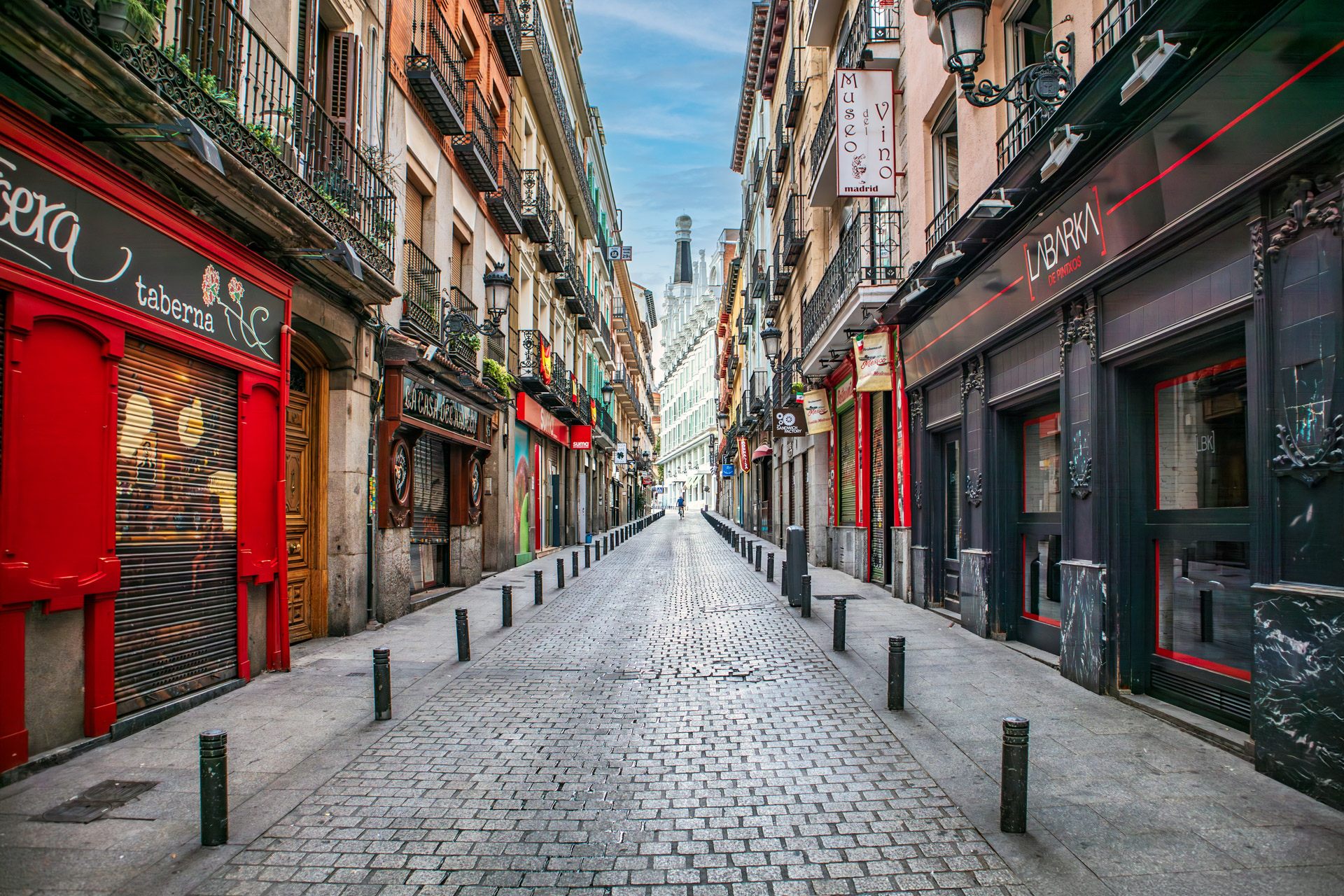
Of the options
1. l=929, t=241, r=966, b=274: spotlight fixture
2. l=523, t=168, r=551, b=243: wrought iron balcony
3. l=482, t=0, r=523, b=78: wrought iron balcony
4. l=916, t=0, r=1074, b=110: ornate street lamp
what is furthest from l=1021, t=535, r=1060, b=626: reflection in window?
l=482, t=0, r=523, b=78: wrought iron balcony

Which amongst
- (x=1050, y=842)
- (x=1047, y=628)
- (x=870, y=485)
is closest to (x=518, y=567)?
(x=870, y=485)

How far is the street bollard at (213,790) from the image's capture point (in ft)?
13.1

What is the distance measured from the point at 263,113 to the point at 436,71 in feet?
19.3

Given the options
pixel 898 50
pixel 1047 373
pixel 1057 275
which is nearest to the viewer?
pixel 1057 275

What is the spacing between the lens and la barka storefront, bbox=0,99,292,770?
500 cm

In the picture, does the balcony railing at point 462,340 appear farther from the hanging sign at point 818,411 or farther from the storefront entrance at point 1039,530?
the storefront entrance at point 1039,530

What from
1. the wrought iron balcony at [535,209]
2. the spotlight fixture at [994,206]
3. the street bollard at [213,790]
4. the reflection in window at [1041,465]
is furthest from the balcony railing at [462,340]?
the street bollard at [213,790]

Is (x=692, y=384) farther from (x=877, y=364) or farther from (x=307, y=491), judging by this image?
(x=307, y=491)

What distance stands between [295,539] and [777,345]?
20.3 metres

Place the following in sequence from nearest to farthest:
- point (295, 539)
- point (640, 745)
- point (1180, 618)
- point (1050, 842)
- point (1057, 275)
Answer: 1. point (1050, 842)
2. point (640, 745)
3. point (1180, 618)
4. point (1057, 275)
5. point (295, 539)

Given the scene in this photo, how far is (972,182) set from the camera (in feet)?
32.7

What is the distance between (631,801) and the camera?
4613 mm

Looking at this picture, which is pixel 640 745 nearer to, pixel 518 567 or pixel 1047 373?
pixel 1047 373

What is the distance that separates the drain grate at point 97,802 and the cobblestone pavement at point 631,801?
42.7 inches
